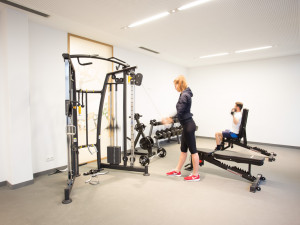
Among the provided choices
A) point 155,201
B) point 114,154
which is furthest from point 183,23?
point 155,201

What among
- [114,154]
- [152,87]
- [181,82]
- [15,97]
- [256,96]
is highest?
[152,87]

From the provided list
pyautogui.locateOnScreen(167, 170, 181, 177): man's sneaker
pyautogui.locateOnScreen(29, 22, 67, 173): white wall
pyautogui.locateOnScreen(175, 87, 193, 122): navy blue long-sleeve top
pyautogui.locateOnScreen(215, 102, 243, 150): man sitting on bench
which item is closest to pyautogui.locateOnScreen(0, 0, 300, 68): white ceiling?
pyautogui.locateOnScreen(29, 22, 67, 173): white wall

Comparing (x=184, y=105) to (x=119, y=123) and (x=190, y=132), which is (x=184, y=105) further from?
(x=119, y=123)

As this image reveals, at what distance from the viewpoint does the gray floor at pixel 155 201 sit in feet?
6.93

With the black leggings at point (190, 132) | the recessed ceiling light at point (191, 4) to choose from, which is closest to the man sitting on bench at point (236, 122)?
the black leggings at point (190, 132)

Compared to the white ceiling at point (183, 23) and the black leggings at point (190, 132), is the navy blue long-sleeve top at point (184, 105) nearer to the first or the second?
the black leggings at point (190, 132)

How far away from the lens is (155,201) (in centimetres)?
250

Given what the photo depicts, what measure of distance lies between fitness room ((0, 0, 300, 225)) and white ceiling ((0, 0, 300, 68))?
20 millimetres

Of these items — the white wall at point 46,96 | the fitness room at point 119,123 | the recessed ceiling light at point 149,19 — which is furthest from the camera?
the white wall at point 46,96

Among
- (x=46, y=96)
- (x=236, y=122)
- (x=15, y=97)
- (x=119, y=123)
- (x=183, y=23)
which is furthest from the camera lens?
(x=119, y=123)

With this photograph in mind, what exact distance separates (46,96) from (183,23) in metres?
2.66

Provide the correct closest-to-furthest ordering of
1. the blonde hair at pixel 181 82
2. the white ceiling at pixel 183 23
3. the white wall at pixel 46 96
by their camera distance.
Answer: the white ceiling at pixel 183 23 → the blonde hair at pixel 181 82 → the white wall at pixel 46 96

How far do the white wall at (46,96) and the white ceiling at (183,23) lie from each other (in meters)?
0.29

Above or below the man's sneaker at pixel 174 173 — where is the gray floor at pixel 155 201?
below
